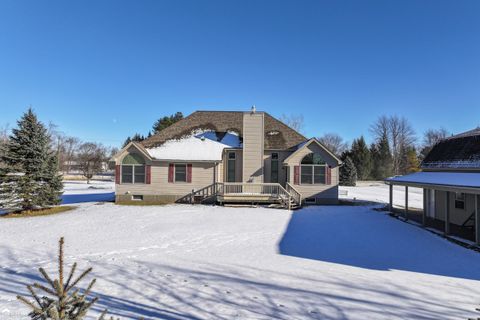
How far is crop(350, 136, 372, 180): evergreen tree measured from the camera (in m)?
47.0

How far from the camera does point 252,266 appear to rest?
7.22 m

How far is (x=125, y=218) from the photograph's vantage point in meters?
13.5

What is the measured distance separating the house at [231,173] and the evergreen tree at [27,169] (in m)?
4.19

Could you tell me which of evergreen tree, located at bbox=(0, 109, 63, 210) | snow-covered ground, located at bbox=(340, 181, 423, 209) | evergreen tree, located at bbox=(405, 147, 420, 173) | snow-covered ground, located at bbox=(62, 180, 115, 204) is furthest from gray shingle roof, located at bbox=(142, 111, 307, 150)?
evergreen tree, located at bbox=(405, 147, 420, 173)

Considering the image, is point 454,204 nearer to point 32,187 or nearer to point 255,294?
point 255,294

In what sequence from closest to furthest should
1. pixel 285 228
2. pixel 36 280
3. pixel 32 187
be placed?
pixel 36 280, pixel 285 228, pixel 32 187

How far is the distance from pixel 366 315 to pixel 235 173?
50.3 ft

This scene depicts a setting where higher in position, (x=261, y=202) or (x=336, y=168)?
(x=336, y=168)

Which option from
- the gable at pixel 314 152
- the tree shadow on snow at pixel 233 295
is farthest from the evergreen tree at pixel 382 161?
the tree shadow on snow at pixel 233 295

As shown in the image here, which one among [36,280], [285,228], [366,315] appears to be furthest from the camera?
[285,228]

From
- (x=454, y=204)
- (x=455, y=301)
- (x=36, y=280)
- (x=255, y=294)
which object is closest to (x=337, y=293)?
(x=255, y=294)

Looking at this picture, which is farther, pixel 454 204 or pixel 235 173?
pixel 235 173

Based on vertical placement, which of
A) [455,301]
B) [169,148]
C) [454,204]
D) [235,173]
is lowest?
[455,301]

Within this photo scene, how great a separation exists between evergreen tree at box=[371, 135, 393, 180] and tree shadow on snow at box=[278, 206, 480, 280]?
3952 cm
